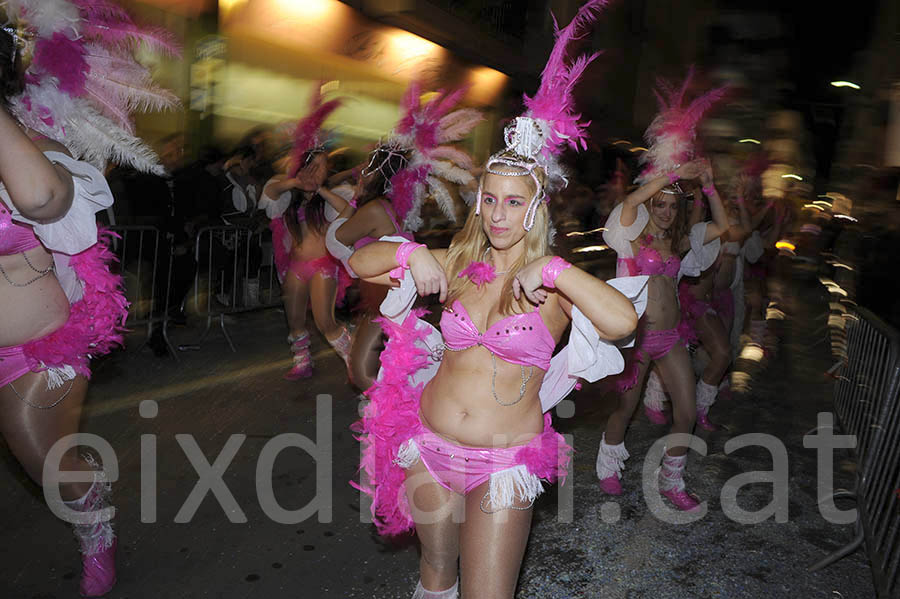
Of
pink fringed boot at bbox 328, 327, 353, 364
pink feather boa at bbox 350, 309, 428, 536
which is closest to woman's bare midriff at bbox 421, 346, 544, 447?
pink feather boa at bbox 350, 309, 428, 536

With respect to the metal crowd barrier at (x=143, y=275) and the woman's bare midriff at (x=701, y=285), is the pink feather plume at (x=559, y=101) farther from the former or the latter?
the metal crowd barrier at (x=143, y=275)

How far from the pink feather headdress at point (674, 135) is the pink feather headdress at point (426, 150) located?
1.07 m

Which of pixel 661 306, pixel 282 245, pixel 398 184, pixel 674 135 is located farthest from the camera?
pixel 282 245

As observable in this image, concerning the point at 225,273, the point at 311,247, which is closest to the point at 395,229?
the point at 311,247

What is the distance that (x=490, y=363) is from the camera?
2.44m

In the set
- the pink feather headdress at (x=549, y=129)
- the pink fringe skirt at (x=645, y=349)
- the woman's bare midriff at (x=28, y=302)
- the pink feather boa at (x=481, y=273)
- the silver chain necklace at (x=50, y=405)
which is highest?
the pink feather headdress at (x=549, y=129)

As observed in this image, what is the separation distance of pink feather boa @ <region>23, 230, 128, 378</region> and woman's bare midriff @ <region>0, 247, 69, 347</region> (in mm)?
41

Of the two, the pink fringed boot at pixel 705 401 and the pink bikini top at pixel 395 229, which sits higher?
the pink bikini top at pixel 395 229

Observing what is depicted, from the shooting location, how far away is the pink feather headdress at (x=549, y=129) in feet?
8.29

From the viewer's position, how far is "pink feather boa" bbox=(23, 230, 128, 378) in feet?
8.73

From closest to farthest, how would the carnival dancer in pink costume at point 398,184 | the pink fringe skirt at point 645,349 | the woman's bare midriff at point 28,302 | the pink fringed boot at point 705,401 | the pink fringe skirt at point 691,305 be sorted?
the woman's bare midriff at point 28,302, the pink fringe skirt at point 645,349, the carnival dancer in pink costume at point 398,184, the pink fringe skirt at point 691,305, the pink fringed boot at point 705,401

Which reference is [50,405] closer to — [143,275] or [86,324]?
[86,324]

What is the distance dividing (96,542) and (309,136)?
3774 millimetres

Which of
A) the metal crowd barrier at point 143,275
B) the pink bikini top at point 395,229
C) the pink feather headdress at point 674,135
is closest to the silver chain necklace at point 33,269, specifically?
the pink bikini top at point 395,229
